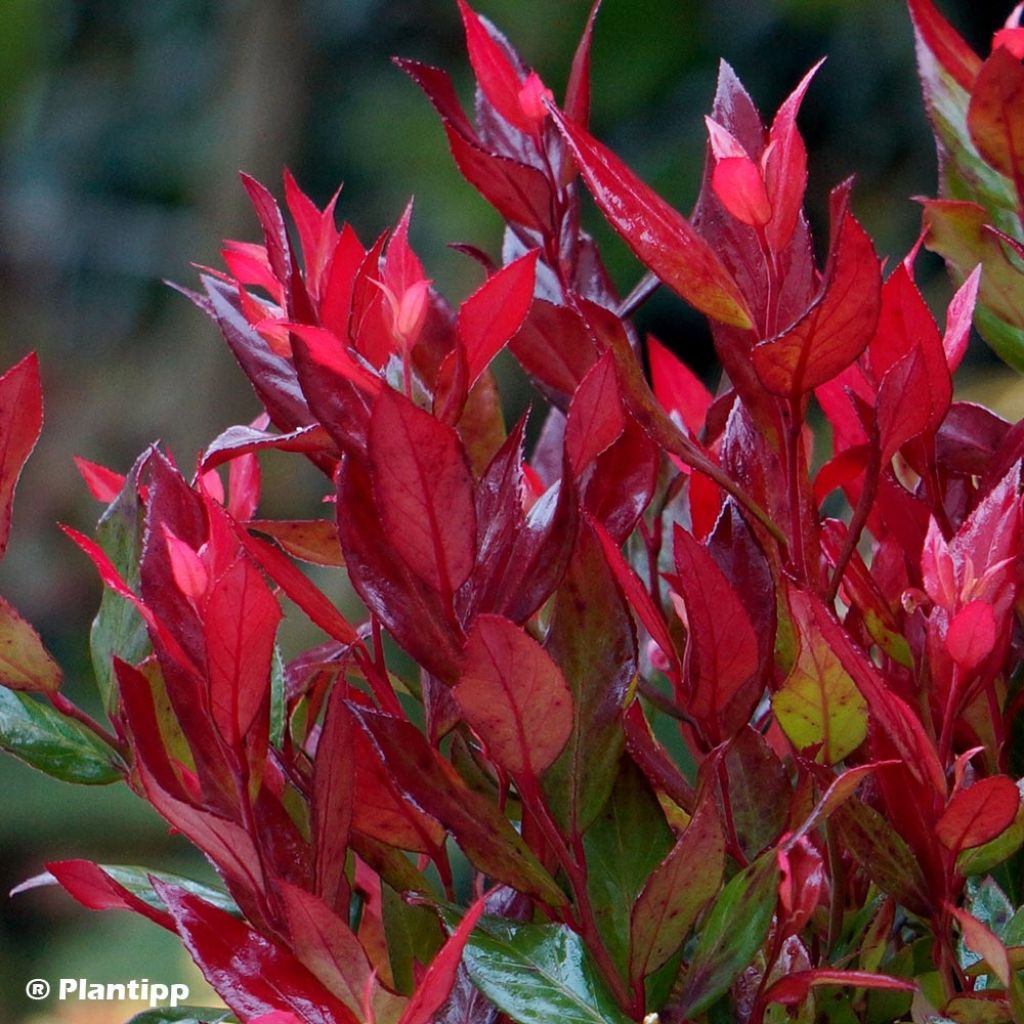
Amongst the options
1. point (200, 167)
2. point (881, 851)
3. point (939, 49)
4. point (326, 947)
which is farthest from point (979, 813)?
point (200, 167)

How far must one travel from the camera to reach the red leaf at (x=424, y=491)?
25 cm

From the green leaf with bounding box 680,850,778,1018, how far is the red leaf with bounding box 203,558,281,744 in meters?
0.10

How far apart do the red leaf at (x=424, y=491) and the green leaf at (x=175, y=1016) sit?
0.43 feet

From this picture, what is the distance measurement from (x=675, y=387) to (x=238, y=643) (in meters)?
0.22

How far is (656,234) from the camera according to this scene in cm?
28

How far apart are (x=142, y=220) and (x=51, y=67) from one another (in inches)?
11.4

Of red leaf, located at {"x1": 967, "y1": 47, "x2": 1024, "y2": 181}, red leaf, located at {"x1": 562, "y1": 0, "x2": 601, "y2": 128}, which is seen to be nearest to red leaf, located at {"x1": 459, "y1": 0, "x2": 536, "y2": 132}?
red leaf, located at {"x1": 562, "y1": 0, "x2": 601, "y2": 128}

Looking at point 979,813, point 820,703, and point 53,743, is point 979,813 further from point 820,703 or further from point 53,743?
point 53,743

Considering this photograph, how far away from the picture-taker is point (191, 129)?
96.0 inches

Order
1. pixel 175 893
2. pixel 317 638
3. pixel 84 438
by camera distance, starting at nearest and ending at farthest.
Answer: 1. pixel 175 893
2. pixel 317 638
3. pixel 84 438

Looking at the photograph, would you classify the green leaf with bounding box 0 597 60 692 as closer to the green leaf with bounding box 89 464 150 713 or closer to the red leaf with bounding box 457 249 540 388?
the green leaf with bounding box 89 464 150 713

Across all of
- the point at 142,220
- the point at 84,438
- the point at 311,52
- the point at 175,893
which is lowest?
the point at 84,438

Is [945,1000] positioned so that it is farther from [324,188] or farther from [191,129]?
[191,129]

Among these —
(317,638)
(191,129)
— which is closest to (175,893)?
(317,638)
